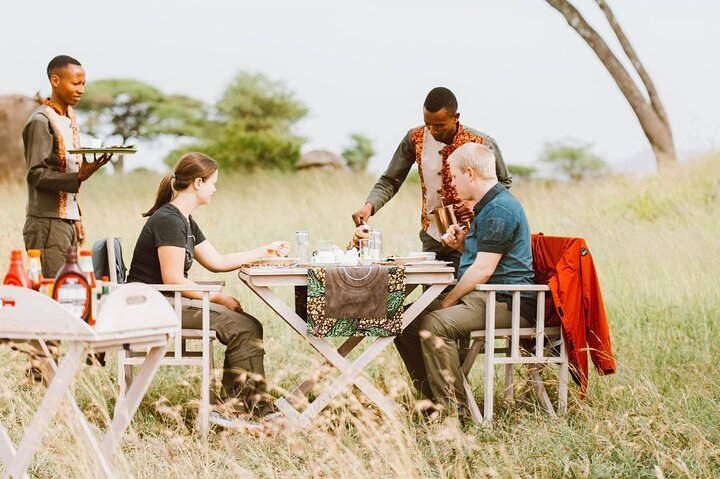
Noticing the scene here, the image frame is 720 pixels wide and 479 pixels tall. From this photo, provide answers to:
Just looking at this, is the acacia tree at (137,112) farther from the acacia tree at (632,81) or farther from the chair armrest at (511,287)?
the chair armrest at (511,287)

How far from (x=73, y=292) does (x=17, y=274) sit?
228 mm

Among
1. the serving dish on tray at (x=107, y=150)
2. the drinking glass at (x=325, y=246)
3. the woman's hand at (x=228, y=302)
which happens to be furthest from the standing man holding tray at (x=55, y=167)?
the drinking glass at (x=325, y=246)

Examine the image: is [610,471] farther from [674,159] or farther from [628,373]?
[674,159]

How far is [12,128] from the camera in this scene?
1752cm

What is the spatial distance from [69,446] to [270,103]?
24.5 meters

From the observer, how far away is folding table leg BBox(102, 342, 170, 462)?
10.1ft

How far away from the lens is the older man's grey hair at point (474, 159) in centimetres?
427

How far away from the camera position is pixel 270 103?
27.7 metres

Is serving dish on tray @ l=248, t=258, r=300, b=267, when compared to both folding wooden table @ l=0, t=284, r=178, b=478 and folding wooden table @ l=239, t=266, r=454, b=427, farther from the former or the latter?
folding wooden table @ l=0, t=284, r=178, b=478

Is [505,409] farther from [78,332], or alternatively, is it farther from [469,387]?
[78,332]

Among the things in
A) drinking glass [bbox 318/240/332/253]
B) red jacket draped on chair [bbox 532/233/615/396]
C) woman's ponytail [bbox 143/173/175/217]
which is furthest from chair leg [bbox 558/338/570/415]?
woman's ponytail [bbox 143/173/175/217]

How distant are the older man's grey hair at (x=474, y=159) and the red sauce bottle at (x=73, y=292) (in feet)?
6.07

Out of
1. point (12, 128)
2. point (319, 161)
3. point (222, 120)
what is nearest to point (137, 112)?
point (222, 120)

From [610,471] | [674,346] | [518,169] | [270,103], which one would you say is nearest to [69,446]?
[610,471]
